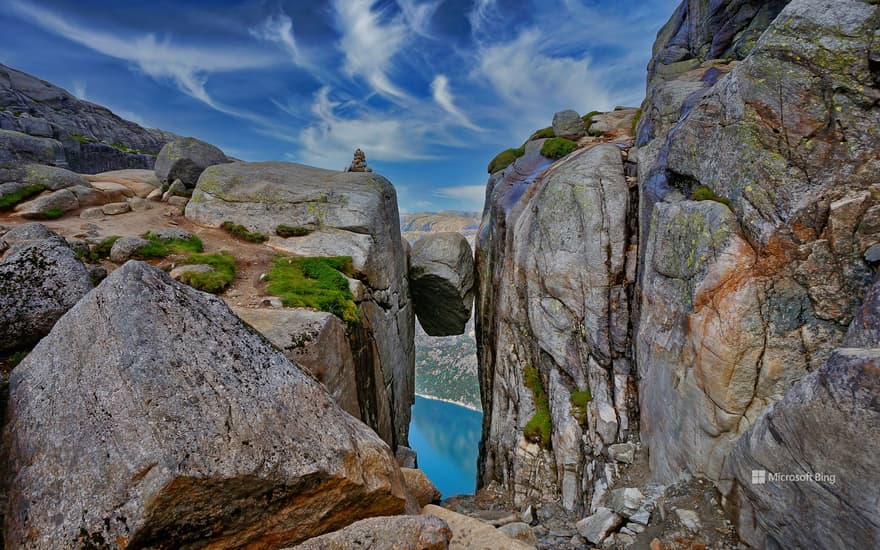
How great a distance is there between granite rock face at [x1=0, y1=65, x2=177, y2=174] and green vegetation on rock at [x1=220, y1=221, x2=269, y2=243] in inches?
1088

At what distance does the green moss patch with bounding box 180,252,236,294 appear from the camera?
559 inches

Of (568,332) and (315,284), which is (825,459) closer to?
(568,332)

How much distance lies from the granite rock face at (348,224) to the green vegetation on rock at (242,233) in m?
0.38

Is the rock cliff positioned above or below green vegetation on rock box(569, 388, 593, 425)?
above

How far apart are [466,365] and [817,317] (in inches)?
6210

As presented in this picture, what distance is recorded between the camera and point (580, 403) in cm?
1845

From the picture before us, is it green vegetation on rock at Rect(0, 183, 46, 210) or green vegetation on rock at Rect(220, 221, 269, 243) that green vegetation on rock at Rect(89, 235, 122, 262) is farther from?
green vegetation on rock at Rect(0, 183, 46, 210)

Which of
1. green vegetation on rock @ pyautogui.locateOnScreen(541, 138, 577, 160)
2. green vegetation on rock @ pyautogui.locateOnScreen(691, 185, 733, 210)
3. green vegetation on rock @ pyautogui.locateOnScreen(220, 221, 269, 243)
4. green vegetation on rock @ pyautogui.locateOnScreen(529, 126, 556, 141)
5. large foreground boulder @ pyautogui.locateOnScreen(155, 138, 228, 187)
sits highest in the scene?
green vegetation on rock @ pyautogui.locateOnScreen(529, 126, 556, 141)

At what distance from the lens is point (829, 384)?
5805 mm

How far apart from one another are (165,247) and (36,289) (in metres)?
10.9

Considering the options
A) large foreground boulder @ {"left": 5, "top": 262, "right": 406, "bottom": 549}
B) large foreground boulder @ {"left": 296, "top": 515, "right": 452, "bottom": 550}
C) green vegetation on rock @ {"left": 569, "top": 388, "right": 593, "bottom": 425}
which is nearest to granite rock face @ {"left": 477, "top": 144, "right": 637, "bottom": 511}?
green vegetation on rock @ {"left": 569, "top": 388, "right": 593, "bottom": 425}

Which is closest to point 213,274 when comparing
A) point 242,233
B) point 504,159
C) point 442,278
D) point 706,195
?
point 242,233

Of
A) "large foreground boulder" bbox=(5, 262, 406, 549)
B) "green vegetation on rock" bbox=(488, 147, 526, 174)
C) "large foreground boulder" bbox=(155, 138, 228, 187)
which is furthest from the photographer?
"green vegetation on rock" bbox=(488, 147, 526, 174)

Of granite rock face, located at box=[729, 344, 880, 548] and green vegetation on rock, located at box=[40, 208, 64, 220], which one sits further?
green vegetation on rock, located at box=[40, 208, 64, 220]
